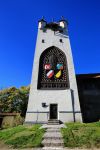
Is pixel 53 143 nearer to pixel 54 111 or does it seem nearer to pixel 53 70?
pixel 54 111

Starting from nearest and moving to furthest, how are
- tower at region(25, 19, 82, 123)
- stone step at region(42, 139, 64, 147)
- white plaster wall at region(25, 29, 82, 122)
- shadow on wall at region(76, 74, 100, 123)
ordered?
stone step at region(42, 139, 64, 147)
tower at region(25, 19, 82, 123)
white plaster wall at region(25, 29, 82, 122)
shadow on wall at region(76, 74, 100, 123)

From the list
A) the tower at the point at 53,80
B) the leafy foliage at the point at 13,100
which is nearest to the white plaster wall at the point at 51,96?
the tower at the point at 53,80

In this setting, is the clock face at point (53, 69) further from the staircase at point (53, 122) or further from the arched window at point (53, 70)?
the staircase at point (53, 122)

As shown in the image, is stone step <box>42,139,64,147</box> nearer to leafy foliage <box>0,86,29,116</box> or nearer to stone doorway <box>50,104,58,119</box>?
stone doorway <box>50,104,58,119</box>

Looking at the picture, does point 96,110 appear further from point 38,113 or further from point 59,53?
point 59,53

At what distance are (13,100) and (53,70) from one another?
1379 centimetres

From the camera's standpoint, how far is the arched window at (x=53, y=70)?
19.0m

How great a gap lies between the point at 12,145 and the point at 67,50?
15.7 metres

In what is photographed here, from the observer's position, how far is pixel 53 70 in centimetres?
1988

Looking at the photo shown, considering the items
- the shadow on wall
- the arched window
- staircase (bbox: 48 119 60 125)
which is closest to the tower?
the arched window

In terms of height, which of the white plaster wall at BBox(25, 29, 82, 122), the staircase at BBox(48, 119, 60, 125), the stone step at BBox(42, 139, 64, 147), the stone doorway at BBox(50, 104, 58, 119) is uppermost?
the white plaster wall at BBox(25, 29, 82, 122)

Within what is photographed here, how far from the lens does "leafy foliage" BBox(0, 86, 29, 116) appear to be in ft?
94.2

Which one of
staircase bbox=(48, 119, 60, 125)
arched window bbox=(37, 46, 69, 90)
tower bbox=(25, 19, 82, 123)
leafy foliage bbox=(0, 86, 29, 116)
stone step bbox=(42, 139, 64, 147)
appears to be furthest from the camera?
leafy foliage bbox=(0, 86, 29, 116)

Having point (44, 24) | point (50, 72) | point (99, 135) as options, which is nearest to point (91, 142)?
point (99, 135)
